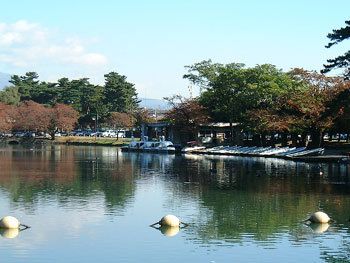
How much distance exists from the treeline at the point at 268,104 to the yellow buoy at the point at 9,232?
37.5 metres

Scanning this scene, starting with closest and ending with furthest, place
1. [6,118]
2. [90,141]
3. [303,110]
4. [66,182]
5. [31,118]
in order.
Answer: [66,182] < [303,110] < [90,141] < [31,118] < [6,118]

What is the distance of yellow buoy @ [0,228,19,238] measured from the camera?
62.5ft

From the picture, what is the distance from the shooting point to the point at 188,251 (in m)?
17.6

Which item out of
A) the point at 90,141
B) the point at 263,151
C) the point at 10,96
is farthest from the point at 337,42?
the point at 10,96

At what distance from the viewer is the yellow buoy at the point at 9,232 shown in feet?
62.5

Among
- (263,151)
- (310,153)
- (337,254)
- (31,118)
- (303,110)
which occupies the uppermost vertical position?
(31,118)

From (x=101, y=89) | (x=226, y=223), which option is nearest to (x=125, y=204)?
(x=226, y=223)

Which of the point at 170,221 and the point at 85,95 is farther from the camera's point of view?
the point at 85,95

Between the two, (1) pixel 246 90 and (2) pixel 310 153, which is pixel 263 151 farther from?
(1) pixel 246 90

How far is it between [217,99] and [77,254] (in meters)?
55.2

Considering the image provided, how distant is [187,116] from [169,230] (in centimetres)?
5391

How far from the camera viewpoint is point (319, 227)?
69.0ft

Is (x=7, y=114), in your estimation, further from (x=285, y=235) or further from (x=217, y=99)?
(x=285, y=235)

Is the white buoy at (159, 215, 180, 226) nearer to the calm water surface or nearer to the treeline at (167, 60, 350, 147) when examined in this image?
the calm water surface
